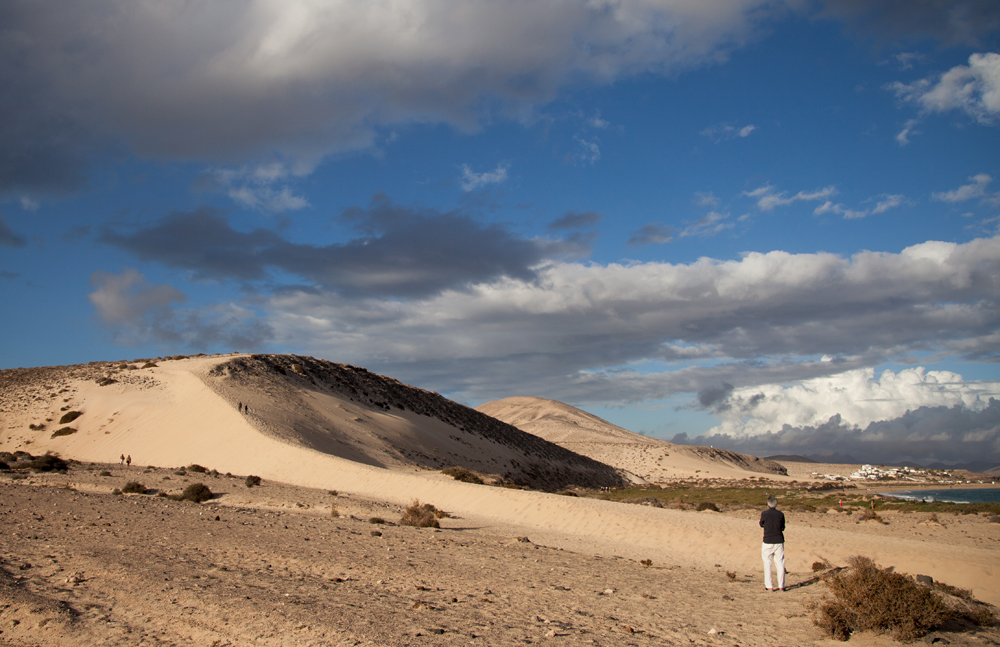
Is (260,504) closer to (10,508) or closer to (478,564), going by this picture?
(10,508)

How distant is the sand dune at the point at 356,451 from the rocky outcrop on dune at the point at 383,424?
222mm

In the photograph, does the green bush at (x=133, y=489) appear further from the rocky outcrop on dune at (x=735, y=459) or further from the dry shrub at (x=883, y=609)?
the rocky outcrop on dune at (x=735, y=459)

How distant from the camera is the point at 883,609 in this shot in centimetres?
788

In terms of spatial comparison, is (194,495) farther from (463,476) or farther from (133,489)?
(463,476)

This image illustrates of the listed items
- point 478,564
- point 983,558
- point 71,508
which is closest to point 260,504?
point 71,508

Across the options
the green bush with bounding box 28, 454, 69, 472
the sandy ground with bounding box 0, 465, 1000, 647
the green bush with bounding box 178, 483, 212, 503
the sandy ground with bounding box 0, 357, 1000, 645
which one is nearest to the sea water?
the sandy ground with bounding box 0, 357, 1000, 645

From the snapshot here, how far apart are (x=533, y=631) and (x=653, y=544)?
11848 millimetres

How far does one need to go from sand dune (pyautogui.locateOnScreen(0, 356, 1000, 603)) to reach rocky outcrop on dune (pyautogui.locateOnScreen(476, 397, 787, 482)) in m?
20.6

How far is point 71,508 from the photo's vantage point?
16.1m

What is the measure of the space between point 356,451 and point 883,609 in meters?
35.5

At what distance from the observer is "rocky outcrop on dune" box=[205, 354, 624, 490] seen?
41656 mm

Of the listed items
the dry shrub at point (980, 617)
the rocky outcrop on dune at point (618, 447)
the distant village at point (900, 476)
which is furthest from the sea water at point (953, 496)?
the dry shrub at point (980, 617)

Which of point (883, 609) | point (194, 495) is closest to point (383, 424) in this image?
point (194, 495)

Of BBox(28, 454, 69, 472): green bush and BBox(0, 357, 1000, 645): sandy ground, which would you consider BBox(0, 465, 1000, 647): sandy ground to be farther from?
BBox(28, 454, 69, 472): green bush
